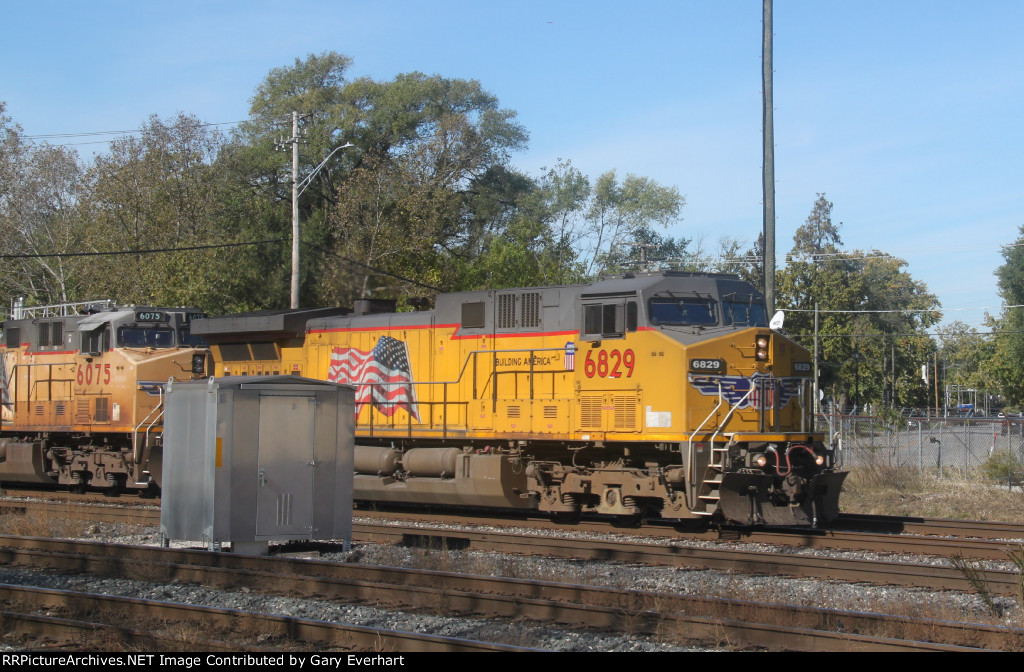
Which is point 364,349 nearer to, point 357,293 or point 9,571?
point 9,571

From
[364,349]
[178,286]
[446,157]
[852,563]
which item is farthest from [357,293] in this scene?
[852,563]

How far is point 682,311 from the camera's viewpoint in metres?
13.9

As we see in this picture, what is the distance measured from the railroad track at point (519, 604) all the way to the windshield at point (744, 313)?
19.5ft

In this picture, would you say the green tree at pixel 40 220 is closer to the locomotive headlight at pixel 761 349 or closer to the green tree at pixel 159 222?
the green tree at pixel 159 222

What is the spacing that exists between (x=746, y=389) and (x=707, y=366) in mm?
723

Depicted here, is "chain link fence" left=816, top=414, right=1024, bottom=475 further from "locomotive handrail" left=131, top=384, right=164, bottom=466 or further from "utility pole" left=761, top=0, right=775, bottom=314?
"locomotive handrail" left=131, top=384, right=164, bottom=466

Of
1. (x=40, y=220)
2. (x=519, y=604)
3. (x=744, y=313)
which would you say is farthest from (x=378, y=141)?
(x=519, y=604)

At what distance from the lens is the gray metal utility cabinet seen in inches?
446

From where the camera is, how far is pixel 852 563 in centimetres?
1107

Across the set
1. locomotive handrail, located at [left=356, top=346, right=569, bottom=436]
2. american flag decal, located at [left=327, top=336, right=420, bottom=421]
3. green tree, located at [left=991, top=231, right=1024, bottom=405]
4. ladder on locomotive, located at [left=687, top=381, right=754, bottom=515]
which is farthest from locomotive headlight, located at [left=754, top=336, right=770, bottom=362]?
green tree, located at [left=991, top=231, right=1024, bottom=405]

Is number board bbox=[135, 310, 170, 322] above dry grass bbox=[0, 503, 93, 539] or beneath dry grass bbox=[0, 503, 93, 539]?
above

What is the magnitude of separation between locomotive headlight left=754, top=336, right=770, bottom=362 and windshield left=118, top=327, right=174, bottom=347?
42.5 ft

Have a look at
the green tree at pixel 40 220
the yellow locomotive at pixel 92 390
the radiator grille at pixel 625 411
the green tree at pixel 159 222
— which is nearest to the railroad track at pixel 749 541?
the radiator grille at pixel 625 411

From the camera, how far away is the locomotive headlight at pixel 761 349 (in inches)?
536
